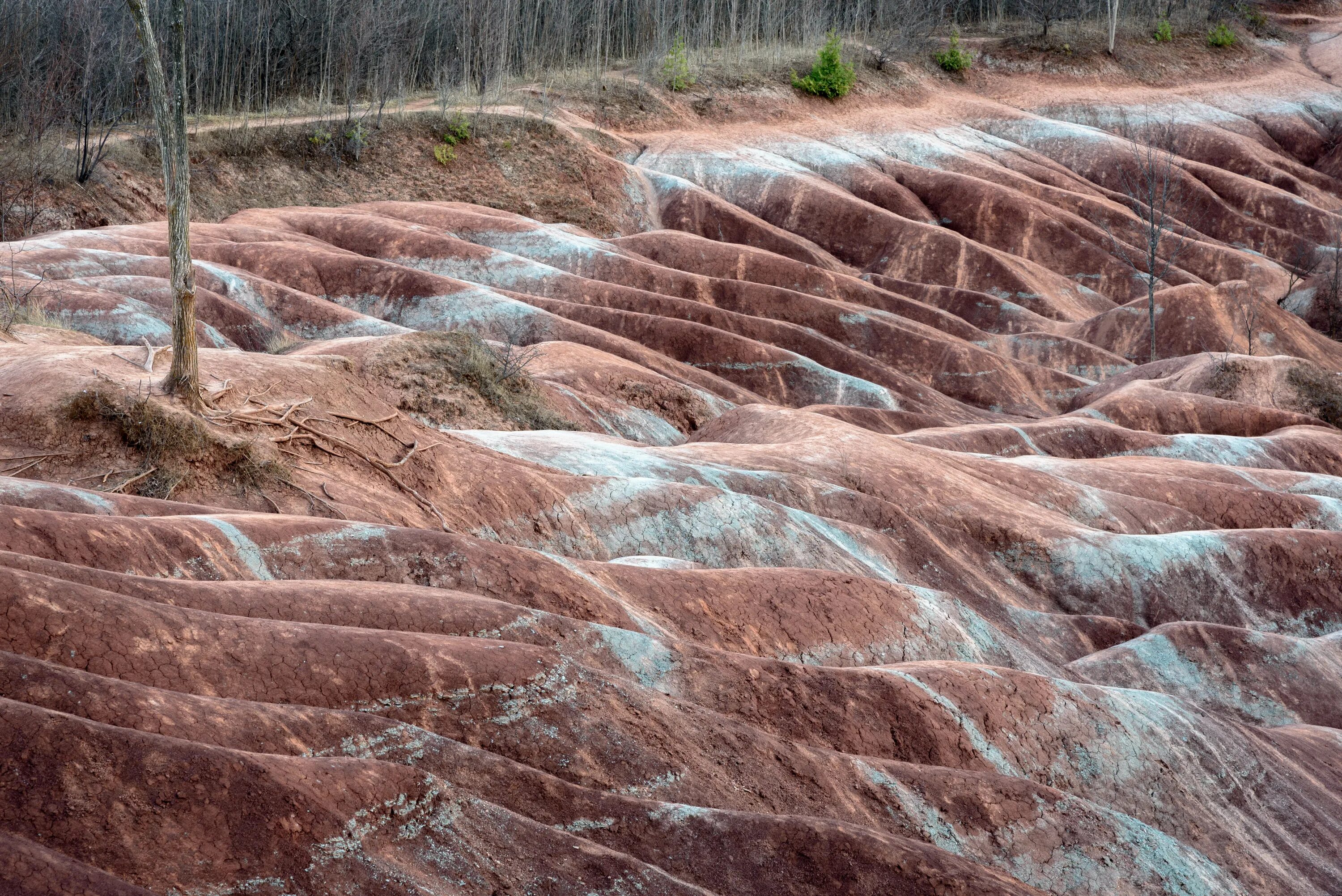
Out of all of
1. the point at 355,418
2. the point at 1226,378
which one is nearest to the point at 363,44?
the point at 1226,378

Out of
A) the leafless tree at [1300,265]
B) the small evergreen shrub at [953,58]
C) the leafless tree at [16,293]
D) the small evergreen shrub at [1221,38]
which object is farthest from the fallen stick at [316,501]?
the small evergreen shrub at [1221,38]

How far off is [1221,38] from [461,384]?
160 feet

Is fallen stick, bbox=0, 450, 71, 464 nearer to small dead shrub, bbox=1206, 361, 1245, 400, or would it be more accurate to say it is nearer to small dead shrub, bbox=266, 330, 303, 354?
small dead shrub, bbox=266, 330, 303, 354

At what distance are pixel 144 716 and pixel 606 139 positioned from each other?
122ft

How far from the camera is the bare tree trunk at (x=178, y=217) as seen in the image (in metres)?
10.1

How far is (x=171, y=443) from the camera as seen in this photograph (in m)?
9.70

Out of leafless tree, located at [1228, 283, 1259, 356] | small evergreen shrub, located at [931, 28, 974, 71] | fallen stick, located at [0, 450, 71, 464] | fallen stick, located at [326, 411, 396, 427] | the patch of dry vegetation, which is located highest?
small evergreen shrub, located at [931, 28, 974, 71]

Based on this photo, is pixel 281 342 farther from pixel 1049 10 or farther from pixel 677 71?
pixel 1049 10

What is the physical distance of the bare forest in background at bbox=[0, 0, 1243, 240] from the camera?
29.1 metres

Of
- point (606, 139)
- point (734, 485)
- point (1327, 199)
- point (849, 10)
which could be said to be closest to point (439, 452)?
point (734, 485)

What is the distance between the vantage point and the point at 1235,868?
7.62 metres

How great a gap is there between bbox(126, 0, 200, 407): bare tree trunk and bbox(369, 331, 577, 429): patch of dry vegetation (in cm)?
609

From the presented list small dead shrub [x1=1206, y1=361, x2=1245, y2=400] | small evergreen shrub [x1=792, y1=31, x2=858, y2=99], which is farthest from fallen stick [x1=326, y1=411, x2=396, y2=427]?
small evergreen shrub [x1=792, y1=31, x2=858, y2=99]

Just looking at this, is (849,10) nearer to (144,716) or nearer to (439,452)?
(439,452)
